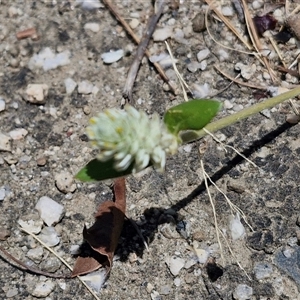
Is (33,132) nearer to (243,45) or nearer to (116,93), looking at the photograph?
(116,93)

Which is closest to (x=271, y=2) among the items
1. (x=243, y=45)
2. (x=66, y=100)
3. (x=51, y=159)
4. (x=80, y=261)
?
(x=243, y=45)

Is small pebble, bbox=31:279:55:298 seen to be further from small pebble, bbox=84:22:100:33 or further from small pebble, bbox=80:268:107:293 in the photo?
small pebble, bbox=84:22:100:33

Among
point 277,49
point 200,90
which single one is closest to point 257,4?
point 277,49

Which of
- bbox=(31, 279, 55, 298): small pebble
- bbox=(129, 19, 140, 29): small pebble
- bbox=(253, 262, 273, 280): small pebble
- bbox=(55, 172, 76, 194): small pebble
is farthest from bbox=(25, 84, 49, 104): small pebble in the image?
bbox=(253, 262, 273, 280): small pebble

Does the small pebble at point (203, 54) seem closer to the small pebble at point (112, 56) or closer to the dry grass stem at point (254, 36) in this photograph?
the dry grass stem at point (254, 36)

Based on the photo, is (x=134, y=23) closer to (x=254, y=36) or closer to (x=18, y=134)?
(x=254, y=36)
